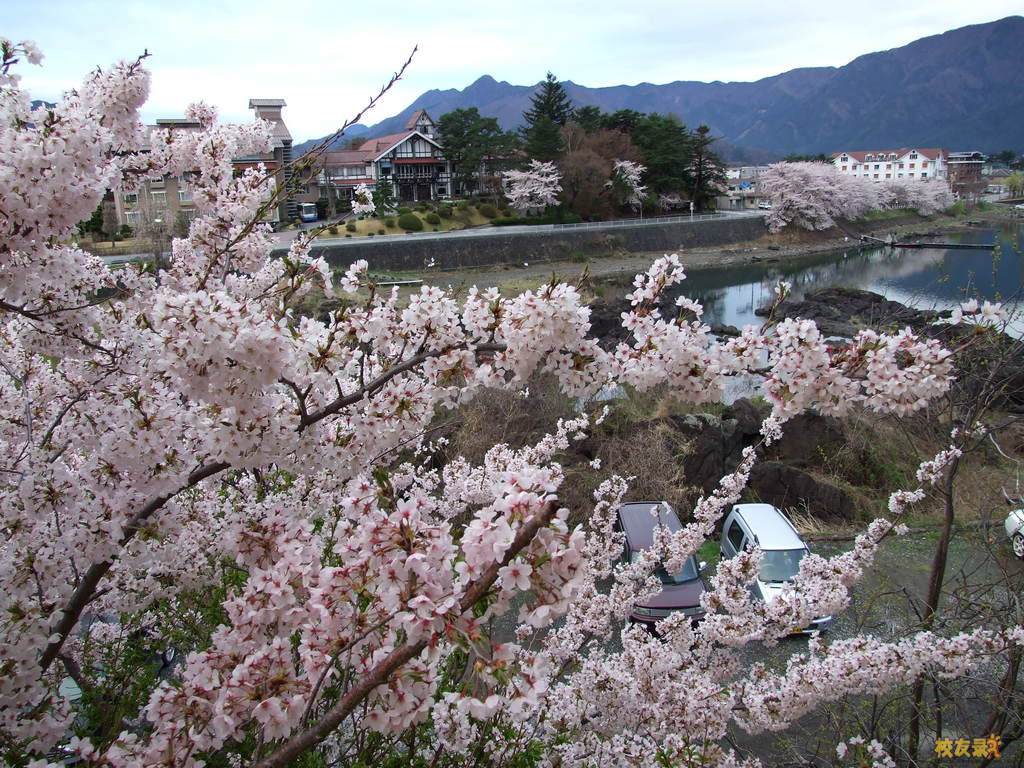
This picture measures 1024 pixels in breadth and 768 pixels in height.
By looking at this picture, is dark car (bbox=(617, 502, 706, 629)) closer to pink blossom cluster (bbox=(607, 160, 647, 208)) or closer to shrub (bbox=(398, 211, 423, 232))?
shrub (bbox=(398, 211, 423, 232))

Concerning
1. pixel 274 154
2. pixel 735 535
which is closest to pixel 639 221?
pixel 274 154

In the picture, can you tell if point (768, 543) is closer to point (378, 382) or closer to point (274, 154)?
point (378, 382)

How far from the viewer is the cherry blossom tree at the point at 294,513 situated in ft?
5.79

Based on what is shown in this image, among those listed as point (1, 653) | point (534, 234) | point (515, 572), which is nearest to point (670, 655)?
point (515, 572)

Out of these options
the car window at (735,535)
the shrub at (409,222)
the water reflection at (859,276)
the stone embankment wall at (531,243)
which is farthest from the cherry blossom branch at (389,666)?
the shrub at (409,222)

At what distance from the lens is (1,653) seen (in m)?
2.13

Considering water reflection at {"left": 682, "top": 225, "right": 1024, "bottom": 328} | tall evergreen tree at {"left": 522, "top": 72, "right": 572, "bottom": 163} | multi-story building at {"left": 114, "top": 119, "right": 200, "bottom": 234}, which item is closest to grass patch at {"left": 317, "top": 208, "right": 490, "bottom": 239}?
tall evergreen tree at {"left": 522, "top": 72, "right": 572, "bottom": 163}

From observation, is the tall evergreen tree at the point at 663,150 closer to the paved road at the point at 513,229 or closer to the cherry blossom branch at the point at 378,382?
the paved road at the point at 513,229

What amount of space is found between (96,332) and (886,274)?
41.5 metres

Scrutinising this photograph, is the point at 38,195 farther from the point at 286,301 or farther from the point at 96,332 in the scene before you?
the point at 96,332

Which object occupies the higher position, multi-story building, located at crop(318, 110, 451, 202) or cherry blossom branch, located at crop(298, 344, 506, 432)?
multi-story building, located at crop(318, 110, 451, 202)

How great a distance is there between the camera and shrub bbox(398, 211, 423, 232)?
4278 centimetres

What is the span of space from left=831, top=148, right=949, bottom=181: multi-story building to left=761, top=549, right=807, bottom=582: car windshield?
95280mm

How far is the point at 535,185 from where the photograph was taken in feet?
153
